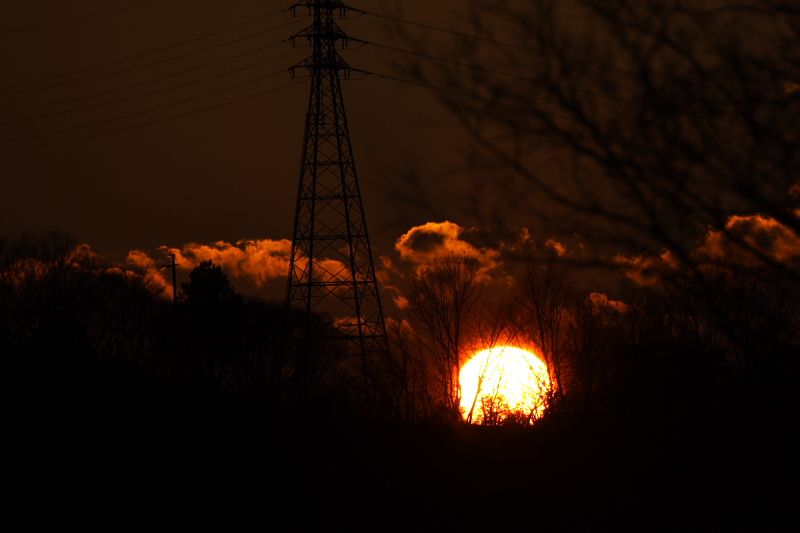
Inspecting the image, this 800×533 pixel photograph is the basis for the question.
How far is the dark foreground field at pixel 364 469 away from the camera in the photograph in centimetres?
1431

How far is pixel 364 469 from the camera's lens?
18.0 meters

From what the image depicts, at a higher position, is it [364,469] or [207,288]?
[207,288]

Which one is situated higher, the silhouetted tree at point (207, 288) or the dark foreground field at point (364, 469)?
the silhouetted tree at point (207, 288)

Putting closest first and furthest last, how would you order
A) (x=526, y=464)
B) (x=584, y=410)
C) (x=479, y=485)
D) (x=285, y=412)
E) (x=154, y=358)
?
1. (x=479, y=485)
2. (x=526, y=464)
3. (x=285, y=412)
4. (x=584, y=410)
5. (x=154, y=358)

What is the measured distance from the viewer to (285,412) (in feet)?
77.7

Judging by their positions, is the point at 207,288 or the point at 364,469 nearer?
the point at 364,469

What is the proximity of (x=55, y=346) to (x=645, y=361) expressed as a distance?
88.2 ft

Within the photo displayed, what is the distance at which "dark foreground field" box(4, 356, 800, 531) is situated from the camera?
1431 centimetres

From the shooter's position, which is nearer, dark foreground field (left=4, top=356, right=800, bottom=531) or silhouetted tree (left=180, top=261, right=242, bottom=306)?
dark foreground field (left=4, top=356, right=800, bottom=531)

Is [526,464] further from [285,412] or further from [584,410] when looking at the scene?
[584,410]

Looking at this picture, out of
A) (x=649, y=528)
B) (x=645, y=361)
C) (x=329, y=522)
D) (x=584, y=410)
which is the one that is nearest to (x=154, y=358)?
(x=584, y=410)

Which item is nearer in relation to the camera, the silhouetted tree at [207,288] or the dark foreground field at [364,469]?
the dark foreground field at [364,469]

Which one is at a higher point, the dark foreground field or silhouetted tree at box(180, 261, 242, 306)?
silhouetted tree at box(180, 261, 242, 306)

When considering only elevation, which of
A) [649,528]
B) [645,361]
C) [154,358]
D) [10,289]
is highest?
[10,289]
